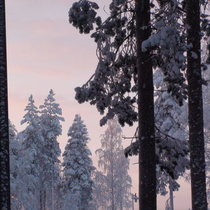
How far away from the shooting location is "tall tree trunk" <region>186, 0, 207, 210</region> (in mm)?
10969

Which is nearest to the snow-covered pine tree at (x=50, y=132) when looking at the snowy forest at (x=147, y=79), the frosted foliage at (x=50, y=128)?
the frosted foliage at (x=50, y=128)

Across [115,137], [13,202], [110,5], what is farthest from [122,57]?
[115,137]

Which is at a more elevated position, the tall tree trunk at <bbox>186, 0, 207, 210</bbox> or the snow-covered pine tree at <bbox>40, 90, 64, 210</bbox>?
the snow-covered pine tree at <bbox>40, 90, 64, 210</bbox>

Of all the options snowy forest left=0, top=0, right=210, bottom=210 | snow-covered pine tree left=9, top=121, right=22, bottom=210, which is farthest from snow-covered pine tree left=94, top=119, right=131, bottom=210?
snowy forest left=0, top=0, right=210, bottom=210

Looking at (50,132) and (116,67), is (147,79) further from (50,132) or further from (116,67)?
(50,132)

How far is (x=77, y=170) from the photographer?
4631 cm

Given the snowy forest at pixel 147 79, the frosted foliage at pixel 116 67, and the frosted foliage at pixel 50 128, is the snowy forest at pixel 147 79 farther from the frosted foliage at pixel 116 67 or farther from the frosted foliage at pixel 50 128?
the frosted foliage at pixel 50 128

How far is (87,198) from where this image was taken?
1865 inches

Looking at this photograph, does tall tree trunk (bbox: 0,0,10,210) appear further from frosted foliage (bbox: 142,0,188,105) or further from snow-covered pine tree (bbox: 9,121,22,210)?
snow-covered pine tree (bbox: 9,121,22,210)

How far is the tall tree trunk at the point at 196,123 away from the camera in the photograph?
10969mm

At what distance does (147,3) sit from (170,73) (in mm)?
1861

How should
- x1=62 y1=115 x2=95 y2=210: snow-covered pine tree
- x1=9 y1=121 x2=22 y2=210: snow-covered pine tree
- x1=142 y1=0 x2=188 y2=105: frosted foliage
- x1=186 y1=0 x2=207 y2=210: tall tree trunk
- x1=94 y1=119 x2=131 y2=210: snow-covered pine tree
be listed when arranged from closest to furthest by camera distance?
x1=142 y1=0 x2=188 y2=105: frosted foliage < x1=186 y1=0 x2=207 y2=210: tall tree trunk < x1=9 y1=121 x2=22 y2=210: snow-covered pine tree < x1=62 y1=115 x2=95 y2=210: snow-covered pine tree < x1=94 y1=119 x2=131 y2=210: snow-covered pine tree

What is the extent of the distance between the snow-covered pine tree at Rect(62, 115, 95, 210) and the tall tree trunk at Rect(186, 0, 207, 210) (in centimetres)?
3548

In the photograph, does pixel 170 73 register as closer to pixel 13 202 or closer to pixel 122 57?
pixel 122 57
